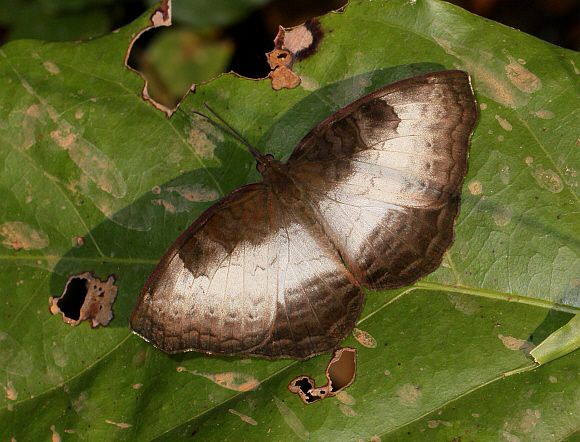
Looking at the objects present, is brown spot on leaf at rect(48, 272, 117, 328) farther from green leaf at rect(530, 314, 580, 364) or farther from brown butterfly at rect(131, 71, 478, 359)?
green leaf at rect(530, 314, 580, 364)

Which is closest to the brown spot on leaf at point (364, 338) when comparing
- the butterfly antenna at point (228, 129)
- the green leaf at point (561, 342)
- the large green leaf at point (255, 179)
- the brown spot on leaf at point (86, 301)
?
the large green leaf at point (255, 179)

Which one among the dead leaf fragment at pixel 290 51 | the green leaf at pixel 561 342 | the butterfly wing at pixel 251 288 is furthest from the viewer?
the dead leaf fragment at pixel 290 51

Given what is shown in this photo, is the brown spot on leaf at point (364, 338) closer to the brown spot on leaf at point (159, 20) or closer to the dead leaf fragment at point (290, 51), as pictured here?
the dead leaf fragment at point (290, 51)

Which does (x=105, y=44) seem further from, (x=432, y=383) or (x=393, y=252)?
(x=432, y=383)

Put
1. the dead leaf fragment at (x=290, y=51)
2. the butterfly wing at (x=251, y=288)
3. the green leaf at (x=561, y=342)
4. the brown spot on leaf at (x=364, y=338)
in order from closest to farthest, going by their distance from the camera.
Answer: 1. the green leaf at (x=561, y=342)
2. the butterfly wing at (x=251, y=288)
3. the brown spot on leaf at (x=364, y=338)
4. the dead leaf fragment at (x=290, y=51)

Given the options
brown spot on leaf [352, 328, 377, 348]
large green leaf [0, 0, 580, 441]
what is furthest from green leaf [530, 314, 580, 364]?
brown spot on leaf [352, 328, 377, 348]

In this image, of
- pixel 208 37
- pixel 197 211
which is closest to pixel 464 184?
pixel 197 211
